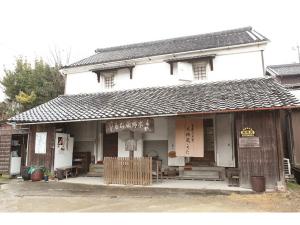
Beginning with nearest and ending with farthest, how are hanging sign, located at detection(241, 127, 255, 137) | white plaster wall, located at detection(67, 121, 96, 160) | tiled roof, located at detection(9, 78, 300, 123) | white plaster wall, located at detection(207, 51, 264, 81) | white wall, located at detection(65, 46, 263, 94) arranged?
hanging sign, located at detection(241, 127, 255, 137) < tiled roof, located at detection(9, 78, 300, 123) < white plaster wall, located at detection(207, 51, 264, 81) < white wall, located at detection(65, 46, 263, 94) < white plaster wall, located at detection(67, 121, 96, 160)

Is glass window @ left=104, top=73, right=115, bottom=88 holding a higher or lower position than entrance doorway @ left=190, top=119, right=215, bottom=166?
higher

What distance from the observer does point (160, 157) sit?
48.7 ft

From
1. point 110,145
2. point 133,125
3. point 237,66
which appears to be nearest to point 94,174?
point 110,145

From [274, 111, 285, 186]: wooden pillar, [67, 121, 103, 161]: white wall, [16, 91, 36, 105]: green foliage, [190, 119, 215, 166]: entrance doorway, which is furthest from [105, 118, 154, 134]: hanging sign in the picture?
[16, 91, 36, 105]: green foliage

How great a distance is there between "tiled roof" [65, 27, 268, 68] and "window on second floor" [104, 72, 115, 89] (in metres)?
0.86

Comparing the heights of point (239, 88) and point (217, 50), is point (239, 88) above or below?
below

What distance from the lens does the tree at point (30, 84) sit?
2164cm

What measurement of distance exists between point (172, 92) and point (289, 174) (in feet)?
22.7

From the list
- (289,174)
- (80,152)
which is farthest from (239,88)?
(80,152)

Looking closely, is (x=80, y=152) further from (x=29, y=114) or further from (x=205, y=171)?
(x=205, y=171)

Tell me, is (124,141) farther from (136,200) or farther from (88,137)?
(136,200)

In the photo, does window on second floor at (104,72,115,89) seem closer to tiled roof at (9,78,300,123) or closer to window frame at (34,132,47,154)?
tiled roof at (9,78,300,123)

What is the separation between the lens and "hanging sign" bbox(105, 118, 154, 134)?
39.0 ft

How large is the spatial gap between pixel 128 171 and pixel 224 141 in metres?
4.93
